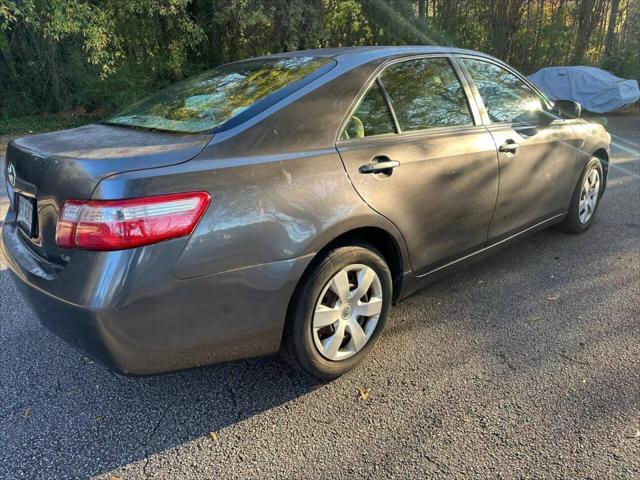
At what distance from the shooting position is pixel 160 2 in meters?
10.9

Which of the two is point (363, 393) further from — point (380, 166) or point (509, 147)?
point (509, 147)

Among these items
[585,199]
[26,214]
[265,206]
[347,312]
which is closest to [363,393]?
[347,312]

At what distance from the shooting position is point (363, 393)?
246cm

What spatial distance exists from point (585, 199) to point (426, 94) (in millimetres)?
2257

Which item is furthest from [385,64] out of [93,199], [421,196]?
[93,199]

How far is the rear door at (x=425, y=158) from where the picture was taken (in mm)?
2500

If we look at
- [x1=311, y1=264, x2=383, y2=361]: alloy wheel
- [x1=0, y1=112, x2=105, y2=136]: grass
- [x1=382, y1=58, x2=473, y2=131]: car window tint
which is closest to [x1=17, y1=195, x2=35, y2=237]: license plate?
[x1=311, y1=264, x2=383, y2=361]: alloy wheel

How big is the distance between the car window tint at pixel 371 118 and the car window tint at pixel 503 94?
948 mm

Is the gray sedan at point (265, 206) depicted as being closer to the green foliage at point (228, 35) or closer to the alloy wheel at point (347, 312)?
the alloy wheel at point (347, 312)

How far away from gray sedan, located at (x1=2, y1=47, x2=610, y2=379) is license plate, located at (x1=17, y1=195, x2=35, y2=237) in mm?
20

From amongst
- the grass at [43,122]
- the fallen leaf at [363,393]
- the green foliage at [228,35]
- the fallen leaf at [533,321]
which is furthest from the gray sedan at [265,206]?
the grass at [43,122]

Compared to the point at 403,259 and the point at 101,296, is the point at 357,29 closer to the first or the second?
the point at 403,259

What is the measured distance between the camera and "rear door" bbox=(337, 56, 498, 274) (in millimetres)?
2500

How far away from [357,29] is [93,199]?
44.9 feet
